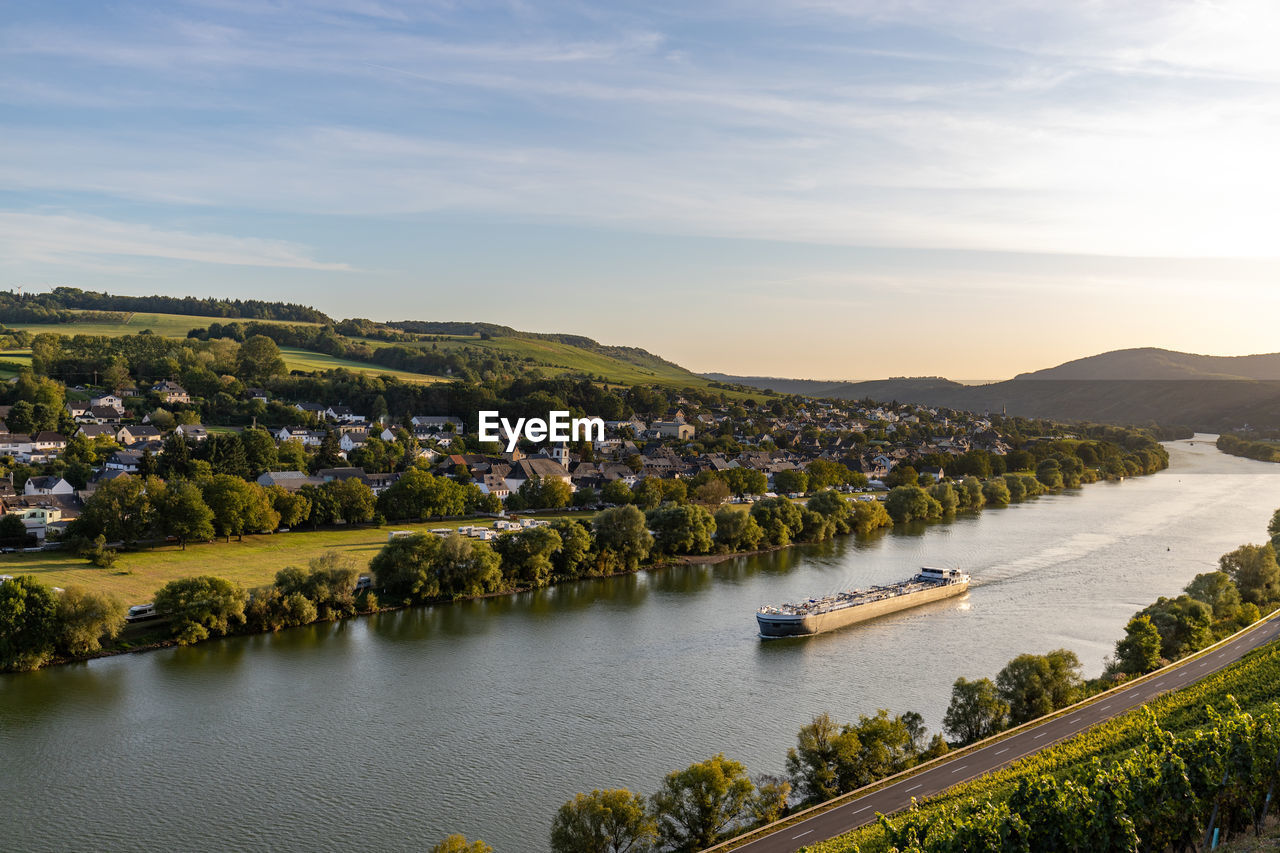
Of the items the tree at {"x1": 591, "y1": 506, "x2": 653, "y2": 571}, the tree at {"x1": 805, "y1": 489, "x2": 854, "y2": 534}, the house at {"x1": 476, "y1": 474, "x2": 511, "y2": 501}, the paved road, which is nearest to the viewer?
the paved road

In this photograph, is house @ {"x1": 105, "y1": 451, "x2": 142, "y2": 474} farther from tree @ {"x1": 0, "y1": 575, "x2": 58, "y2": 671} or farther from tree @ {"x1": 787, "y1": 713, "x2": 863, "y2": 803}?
tree @ {"x1": 787, "y1": 713, "x2": 863, "y2": 803}

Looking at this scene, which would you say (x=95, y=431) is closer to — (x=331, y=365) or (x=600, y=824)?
(x=331, y=365)

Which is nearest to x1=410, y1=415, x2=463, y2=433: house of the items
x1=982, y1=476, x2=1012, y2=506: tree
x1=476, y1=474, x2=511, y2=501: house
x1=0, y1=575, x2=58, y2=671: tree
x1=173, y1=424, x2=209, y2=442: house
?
x1=173, y1=424, x2=209, y2=442: house

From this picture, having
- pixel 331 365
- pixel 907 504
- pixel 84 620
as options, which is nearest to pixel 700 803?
pixel 84 620

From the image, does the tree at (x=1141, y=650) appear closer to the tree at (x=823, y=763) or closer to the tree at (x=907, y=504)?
the tree at (x=823, y=763)

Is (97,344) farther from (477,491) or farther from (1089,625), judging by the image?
(1089,625)

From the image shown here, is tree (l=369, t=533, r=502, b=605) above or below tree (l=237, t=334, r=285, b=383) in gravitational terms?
below
